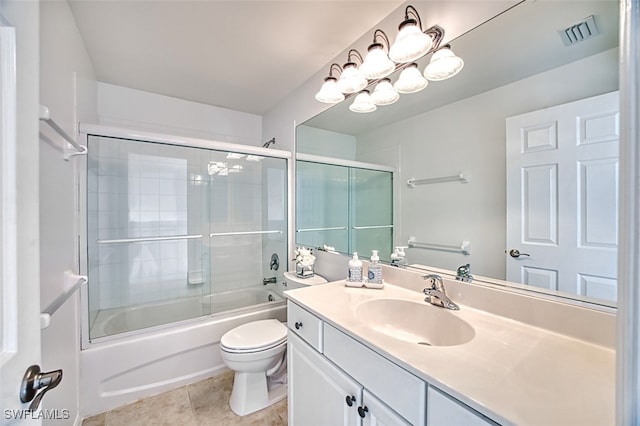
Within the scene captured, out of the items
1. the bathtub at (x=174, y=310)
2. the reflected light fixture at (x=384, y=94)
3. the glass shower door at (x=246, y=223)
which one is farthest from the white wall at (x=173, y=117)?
the bathtub at (x=174, y=310)

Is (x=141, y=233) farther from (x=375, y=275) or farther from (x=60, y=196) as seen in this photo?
(x=375, y=275)

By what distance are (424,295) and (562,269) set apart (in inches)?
A: 20.4

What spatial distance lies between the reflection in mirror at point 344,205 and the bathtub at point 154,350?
836mm

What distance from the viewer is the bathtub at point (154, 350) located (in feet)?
5.30

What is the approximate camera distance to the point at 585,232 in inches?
33.7

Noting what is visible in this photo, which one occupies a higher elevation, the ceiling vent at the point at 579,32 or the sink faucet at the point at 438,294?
the ceiling vent at the point at 579,32

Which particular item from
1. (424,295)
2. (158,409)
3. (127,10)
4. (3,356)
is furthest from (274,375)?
(127,10)

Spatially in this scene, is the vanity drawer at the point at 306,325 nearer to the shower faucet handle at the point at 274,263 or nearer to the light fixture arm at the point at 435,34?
the shower faucet handle at the point at 274,263

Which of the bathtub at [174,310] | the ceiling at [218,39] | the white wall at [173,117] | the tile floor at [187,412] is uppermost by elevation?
the ceiling at [218,39]

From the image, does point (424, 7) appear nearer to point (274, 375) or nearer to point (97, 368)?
point (274, 375)

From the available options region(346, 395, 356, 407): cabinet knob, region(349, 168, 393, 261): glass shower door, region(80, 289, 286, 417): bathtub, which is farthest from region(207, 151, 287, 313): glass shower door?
region(346, 395, 356, 407): cabinet knob

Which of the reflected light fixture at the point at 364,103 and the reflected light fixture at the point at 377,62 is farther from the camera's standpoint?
the reflected light fixture at the point at 364,103

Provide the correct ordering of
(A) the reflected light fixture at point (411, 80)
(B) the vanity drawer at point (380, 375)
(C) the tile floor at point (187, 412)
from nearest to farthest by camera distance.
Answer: (B) the vanity drawer at point (380, 375) → (A) the reflected light fixture at point (411, 80) → (C) the tile floor at point (187, 412)

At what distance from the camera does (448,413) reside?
2.04 ft
